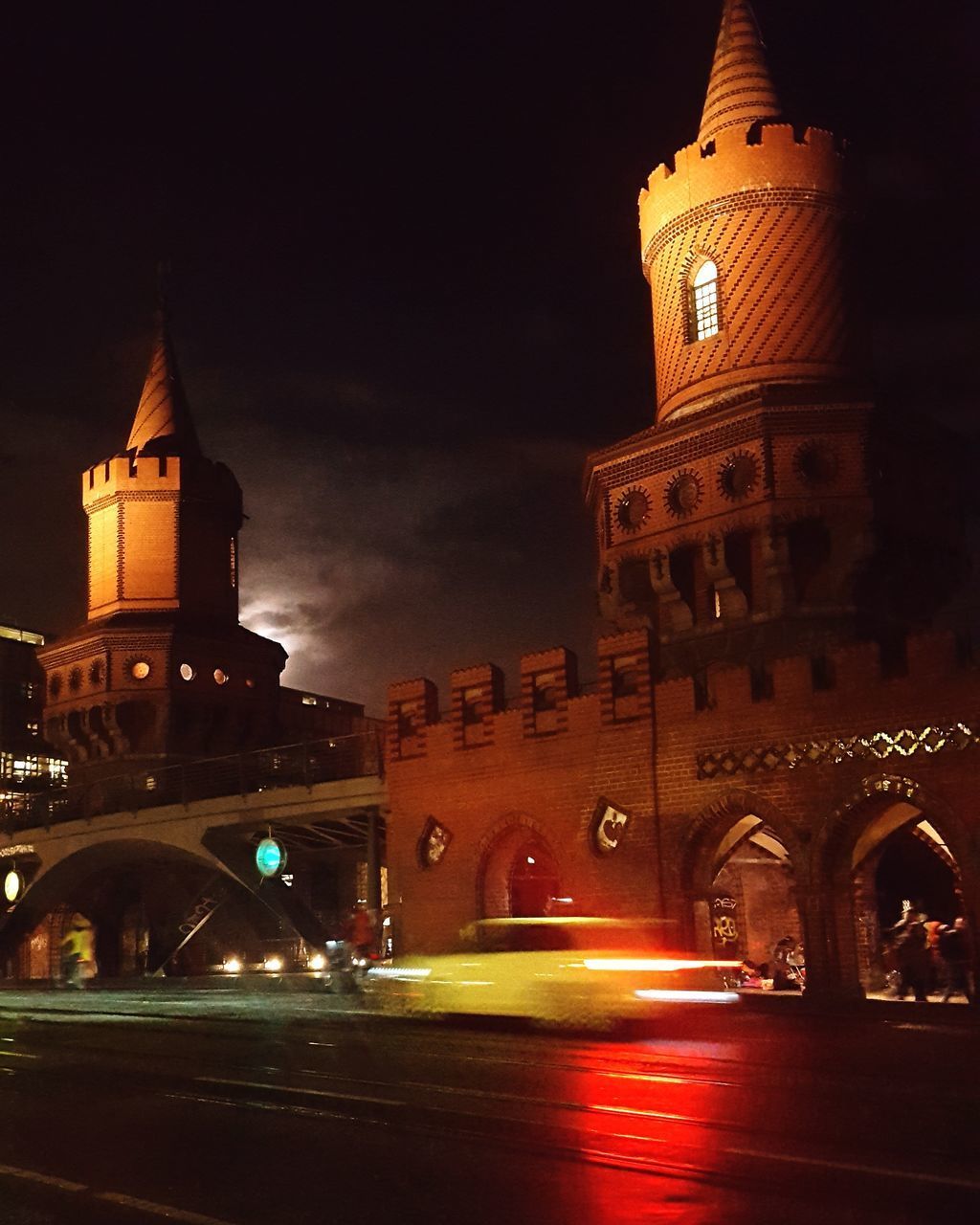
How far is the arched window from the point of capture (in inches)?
1070

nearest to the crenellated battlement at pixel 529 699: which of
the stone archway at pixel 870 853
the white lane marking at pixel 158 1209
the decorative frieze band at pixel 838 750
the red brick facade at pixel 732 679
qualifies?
the red brick facade at pixel 732 679

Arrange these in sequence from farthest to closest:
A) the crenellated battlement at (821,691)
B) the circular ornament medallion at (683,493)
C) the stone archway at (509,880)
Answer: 1. the circular ornament medallion at (683,493)
2. the stone archway at (509,880)
3. the crenellated battlement at (821,691)

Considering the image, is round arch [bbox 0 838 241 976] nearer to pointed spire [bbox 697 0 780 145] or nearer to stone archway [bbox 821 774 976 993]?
stone archway [bbox 821 774 976 993]

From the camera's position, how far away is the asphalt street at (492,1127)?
23.1 feet

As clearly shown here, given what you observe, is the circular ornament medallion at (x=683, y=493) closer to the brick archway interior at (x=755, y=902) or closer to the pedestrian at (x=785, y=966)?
the brick archway interior at (x=755, y=902)

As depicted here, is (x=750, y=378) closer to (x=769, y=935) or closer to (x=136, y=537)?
(x=769, y=935)

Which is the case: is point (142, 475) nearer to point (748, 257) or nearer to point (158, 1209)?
point (748, 257)

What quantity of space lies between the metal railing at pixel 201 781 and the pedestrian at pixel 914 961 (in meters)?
11.0

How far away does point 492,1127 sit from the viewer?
915cm

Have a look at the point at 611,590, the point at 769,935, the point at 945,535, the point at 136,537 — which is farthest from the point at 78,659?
the point at 945,535

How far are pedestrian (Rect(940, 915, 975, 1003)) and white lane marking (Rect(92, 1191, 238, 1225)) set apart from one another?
15000 mm

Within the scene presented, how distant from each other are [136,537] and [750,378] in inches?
833

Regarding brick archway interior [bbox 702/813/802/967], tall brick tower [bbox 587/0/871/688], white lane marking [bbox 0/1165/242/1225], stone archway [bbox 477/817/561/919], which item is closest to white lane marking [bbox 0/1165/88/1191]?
white lane marking [bbox 0/1165/242/1225]

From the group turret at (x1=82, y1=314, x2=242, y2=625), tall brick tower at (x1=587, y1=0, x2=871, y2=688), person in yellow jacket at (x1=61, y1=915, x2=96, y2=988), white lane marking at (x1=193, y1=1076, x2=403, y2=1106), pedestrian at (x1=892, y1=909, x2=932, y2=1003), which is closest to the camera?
white lane marking at (x1=193, y1=1076, x2=403, y2=1106)
